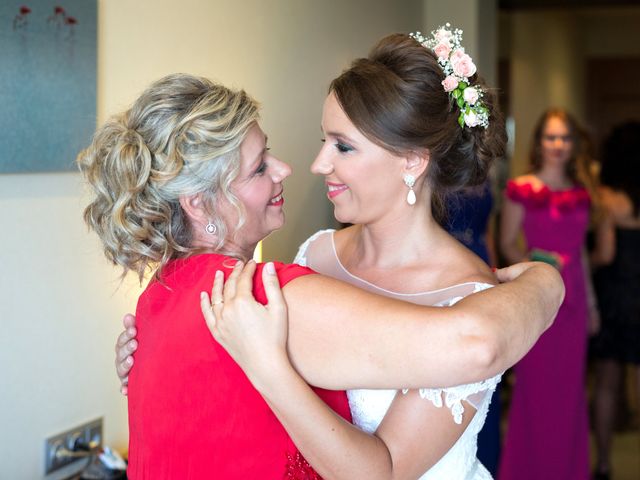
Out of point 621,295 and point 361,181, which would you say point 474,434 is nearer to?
point 361,181

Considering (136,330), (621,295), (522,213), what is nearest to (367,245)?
(136,330)

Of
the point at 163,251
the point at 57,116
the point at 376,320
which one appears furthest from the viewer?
the point at 57,116

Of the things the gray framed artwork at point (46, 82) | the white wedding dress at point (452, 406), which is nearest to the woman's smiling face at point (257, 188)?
the white wedding dress at point (452, 406)

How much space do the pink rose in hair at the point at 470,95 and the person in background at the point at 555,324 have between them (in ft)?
7.70

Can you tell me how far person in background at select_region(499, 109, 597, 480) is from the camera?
13.1 ft

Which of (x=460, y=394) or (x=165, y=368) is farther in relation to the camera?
(x=460, y=394)

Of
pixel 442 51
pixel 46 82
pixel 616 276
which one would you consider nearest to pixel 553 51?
pixel 616 276

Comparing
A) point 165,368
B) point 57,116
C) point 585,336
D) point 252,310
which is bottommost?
point 585,336

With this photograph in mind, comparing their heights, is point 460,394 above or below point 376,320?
below

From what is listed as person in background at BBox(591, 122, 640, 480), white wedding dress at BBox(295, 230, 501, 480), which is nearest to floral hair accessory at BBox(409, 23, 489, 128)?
white wedding dress at BBox(295, 230, 501, 480)

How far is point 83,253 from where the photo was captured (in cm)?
214

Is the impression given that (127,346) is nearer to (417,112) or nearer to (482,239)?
(417,112)

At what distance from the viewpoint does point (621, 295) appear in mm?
4438

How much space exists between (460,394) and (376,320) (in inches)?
15.7
